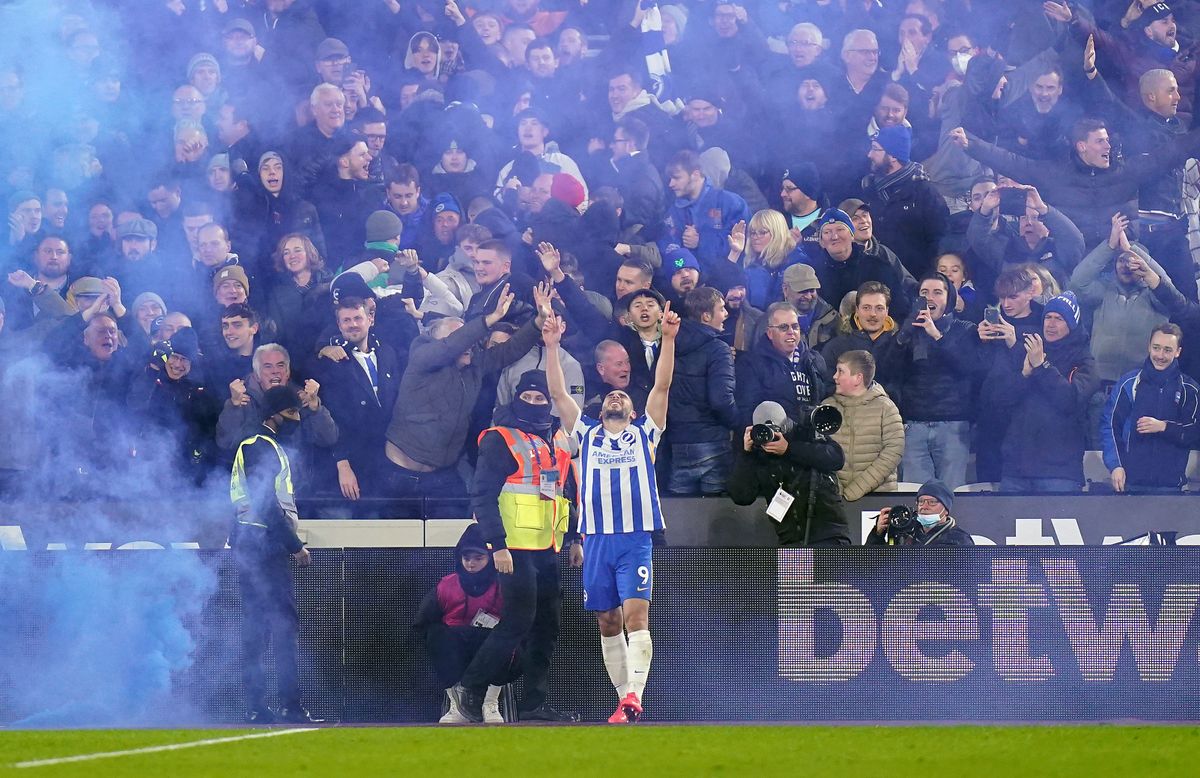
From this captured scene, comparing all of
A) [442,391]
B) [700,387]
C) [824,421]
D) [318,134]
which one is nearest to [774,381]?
[700,387]

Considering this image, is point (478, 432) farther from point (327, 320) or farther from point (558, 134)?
point (558, 134)

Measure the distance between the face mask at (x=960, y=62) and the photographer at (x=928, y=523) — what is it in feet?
6.72

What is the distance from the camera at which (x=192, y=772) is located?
551 cm

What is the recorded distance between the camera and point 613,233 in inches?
328

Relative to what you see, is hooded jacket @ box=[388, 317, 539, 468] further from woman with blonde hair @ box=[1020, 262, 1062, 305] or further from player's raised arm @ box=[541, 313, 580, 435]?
woman with blonde hair @ box=[1020, 262, 1062, 305]

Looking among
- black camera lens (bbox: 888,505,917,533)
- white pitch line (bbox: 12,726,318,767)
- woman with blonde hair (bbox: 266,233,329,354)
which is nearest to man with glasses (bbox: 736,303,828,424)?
black camera lens (bbox: 888,505,917,533)

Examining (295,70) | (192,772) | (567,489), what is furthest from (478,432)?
(192,772)

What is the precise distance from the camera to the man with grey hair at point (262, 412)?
767cm

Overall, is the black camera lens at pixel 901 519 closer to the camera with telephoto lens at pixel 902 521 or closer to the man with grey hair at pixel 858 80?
the camera with telephoto lens at pixel 902 521

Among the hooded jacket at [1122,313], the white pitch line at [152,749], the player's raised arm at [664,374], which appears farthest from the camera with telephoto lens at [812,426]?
the white pitch line at [152,749]

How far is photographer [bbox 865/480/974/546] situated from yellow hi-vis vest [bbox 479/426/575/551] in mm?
1371

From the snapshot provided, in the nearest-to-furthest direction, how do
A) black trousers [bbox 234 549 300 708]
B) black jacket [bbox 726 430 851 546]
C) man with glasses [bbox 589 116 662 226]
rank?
black trousers [bbox 234 549 300 708] → black jacket [bbox 726 430 851 546] → man with glasses [bbox 589 116 662 226]

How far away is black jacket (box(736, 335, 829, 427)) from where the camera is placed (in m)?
7.93

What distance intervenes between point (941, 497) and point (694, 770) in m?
2.51
